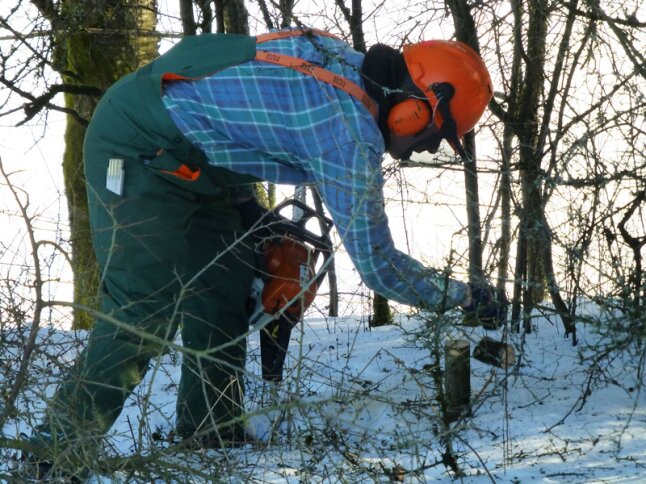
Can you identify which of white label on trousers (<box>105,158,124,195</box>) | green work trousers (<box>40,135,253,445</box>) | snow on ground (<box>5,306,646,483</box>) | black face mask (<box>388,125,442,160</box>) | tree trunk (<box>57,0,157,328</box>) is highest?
tree trunk (<box>57,0,157,328</box>)

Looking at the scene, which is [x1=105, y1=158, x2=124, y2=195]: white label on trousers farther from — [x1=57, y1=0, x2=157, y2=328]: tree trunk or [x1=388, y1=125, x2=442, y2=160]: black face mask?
[x1=57, y1=0, x2=157, y2=328]: tree trunk

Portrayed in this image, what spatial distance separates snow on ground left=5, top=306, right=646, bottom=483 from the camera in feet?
9.12

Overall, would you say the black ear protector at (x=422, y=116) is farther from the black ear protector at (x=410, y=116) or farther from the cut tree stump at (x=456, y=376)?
the cut tree stump at (x=456, y=376)

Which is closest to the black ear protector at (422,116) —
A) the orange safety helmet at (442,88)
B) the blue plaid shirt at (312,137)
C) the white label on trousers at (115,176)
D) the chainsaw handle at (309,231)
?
the orange safety helmet at (442,88)

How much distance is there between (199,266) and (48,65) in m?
2.71

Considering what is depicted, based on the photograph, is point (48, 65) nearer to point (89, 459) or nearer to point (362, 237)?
point (362, 237)

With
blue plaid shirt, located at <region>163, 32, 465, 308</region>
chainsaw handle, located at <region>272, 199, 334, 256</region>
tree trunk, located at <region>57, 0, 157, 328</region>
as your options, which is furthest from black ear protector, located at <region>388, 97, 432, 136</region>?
tree trunk, located at <region>57, 0, 157, 328</region>

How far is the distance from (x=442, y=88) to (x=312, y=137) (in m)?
0.52

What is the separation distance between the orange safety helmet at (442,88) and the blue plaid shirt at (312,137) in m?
0.15

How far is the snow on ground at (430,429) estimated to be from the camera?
2.78 meters

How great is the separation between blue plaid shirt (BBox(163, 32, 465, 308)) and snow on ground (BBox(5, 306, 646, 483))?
10.0 inches

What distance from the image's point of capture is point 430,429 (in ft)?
11.4

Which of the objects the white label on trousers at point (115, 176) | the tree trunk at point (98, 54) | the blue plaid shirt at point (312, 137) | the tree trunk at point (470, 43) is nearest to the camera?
the blue plaid shirt at point (312, 137)

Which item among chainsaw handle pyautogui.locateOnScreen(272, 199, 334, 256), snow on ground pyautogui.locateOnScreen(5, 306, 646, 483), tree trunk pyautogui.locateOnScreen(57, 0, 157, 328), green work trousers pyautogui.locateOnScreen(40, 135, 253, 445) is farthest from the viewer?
tree trunk pyautogui.locateOnScreen(57, 0, 157, 328)
